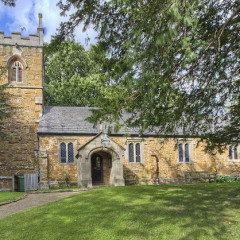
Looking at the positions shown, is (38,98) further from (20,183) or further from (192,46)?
(192,46)

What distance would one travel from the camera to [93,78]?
29.7 m

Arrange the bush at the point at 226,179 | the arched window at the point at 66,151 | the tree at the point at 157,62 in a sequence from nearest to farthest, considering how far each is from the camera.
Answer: the tree at the point at 157,62
the arched window at the point at 66,151
the bush at the point at 226,179

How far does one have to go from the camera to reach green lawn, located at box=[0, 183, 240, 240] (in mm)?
6785

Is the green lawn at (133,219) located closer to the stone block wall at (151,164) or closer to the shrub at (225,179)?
the stone block wall at (151,164)

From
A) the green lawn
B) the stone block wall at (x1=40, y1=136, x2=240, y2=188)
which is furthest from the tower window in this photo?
the green lawn

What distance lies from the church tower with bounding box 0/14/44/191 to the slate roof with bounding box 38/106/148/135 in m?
0.98

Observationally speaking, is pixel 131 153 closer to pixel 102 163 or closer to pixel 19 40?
pixel 102 163

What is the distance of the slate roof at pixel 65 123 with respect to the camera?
20078mm

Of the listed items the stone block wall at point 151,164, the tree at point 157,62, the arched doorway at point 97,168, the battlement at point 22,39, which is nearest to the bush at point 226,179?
the stone block wall at point 151,164

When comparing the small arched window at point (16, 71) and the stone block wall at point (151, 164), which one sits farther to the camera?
the small arched window at point (16, 71)

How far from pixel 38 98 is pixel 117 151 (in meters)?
7.85

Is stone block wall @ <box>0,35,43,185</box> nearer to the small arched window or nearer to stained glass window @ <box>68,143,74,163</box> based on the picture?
the small arched window

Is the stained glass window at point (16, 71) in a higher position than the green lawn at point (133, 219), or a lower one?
higher

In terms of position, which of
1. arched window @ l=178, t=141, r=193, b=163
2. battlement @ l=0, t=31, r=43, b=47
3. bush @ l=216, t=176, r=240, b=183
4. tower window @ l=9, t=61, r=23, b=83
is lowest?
bush @ l=216, t=176, r=240, b=183
